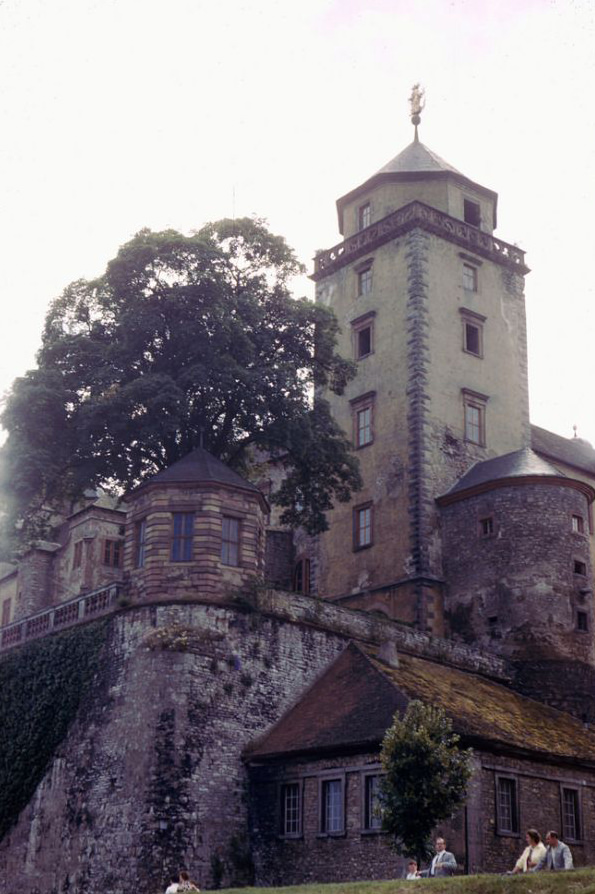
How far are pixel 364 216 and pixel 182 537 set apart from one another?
2198cm

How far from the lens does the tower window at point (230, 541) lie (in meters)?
33.2

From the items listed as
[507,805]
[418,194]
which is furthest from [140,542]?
[418,194]

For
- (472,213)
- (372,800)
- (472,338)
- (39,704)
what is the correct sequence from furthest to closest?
(472,213), (472,338), (39,704), (372,800)

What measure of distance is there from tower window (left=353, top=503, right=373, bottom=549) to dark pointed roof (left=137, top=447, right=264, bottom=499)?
1139 centimetres

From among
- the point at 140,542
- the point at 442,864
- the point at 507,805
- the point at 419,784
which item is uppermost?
the point at 140,542

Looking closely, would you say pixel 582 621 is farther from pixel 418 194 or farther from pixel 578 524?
pixel 418 194

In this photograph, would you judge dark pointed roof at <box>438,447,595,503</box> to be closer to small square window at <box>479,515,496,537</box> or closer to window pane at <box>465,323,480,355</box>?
small square window at <box>479,515,496,537</box>

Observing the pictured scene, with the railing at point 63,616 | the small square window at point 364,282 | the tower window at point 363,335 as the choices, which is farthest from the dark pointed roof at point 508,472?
the railing at point 63,616

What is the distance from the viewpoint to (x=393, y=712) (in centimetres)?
2933

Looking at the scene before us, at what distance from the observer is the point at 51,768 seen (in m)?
32.5

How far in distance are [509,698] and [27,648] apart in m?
15.0

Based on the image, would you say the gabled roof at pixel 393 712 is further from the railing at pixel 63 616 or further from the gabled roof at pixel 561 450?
the gabled roof at pixel 561 450

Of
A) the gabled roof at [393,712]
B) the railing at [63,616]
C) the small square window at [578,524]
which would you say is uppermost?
the small square window at [578,524]

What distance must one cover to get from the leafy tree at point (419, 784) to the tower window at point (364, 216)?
28.5m
